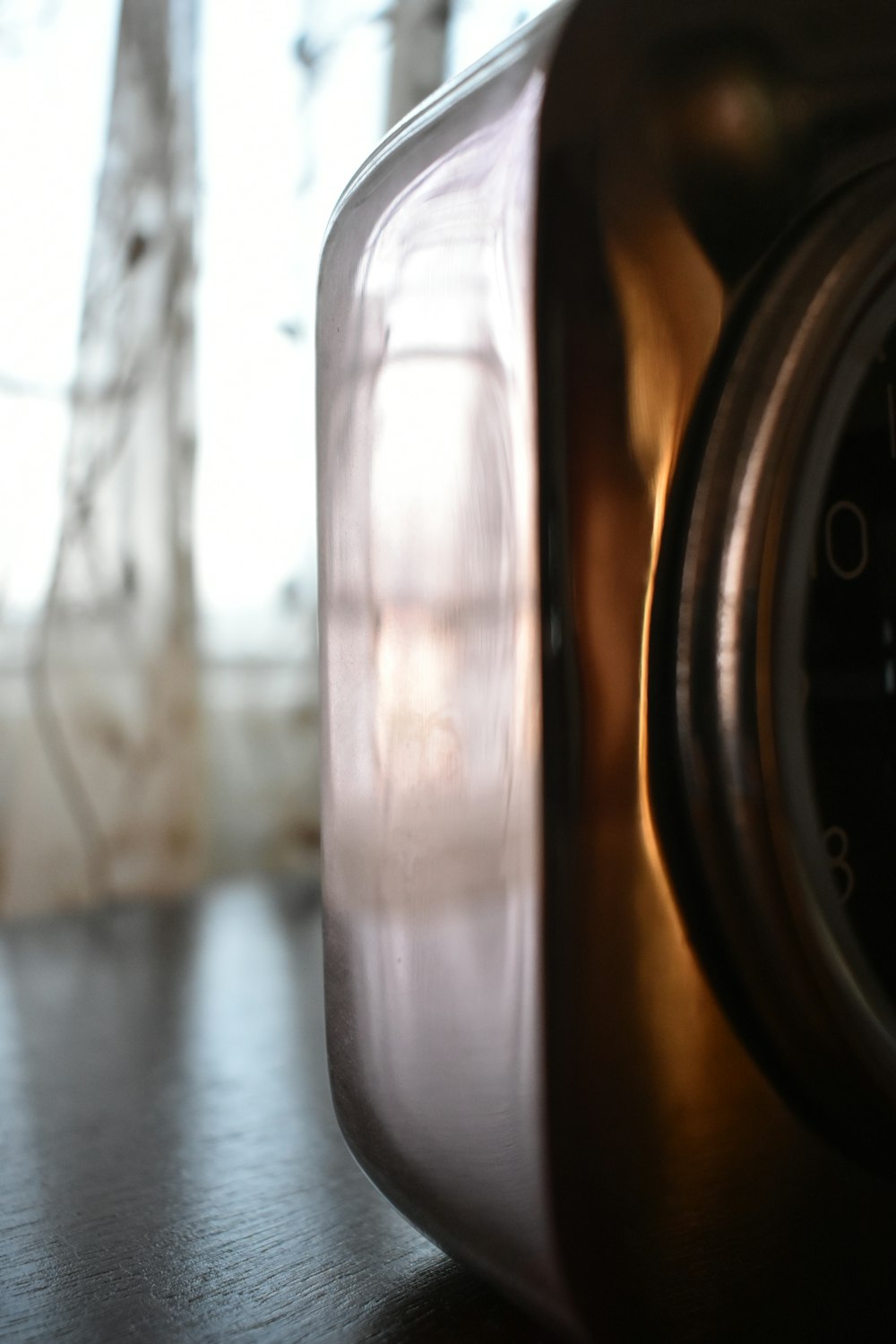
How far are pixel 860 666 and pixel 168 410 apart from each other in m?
1.09

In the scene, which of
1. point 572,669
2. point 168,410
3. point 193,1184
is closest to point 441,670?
point 572,669

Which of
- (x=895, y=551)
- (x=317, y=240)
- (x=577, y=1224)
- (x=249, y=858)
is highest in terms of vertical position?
(x=317, y=240)

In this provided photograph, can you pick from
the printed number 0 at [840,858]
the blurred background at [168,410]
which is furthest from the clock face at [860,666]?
the blurred background at [168,410]

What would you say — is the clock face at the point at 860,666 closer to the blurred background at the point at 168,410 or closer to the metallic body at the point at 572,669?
the metallic body at the point at 572,669

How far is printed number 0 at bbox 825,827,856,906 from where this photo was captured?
214 millimetres

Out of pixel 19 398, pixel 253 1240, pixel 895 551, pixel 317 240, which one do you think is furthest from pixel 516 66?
pixel 317 240

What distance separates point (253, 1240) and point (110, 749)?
987 millimetres

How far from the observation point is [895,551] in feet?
0.75

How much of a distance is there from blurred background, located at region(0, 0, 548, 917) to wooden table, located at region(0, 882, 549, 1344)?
0.64 meters

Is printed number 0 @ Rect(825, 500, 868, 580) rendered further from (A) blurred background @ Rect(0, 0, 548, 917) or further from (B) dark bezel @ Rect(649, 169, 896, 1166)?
(A) blurred background @ Rect(0, 0, 548, 917)

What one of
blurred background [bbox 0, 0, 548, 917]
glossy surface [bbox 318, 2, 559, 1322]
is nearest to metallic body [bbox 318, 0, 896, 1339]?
glossy surface [bbox 318, 2, 559, 1322]

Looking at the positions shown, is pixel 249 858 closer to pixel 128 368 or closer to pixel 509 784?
pixel 128 368

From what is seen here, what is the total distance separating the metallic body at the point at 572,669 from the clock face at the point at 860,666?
41 mm

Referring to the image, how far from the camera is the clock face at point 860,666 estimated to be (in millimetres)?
213
